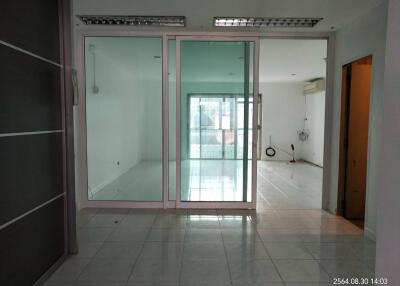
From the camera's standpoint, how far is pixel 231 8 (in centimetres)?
342

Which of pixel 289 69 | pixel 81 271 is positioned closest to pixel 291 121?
pixel 289 69

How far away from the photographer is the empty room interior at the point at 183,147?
2.09m

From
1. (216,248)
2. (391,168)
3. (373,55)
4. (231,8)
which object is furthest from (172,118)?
(391,168)

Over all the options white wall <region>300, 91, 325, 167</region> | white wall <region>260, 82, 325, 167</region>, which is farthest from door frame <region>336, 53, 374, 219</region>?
white wall <region>260, 82, 325, 167</region>

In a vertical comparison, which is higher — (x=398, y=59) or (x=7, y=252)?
(x=398, y=59)

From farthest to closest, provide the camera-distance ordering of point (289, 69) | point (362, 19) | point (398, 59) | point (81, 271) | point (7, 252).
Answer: point (289, 69)
point (362, 19)
point (81, 271)
point (7, 252)
point (398, 59)

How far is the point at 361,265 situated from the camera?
2.76m

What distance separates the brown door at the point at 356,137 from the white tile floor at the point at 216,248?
0.37 meters

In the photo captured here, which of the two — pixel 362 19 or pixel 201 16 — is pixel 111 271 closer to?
pixel 201 16

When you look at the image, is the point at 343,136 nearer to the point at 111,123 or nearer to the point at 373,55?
the point at 373,55

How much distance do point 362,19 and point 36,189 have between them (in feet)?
13.5

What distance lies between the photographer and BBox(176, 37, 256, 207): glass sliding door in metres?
4.42

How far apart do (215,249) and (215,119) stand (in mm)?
2271

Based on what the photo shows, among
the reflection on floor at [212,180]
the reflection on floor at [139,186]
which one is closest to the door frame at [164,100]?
the reflection on floor at [139,186]
